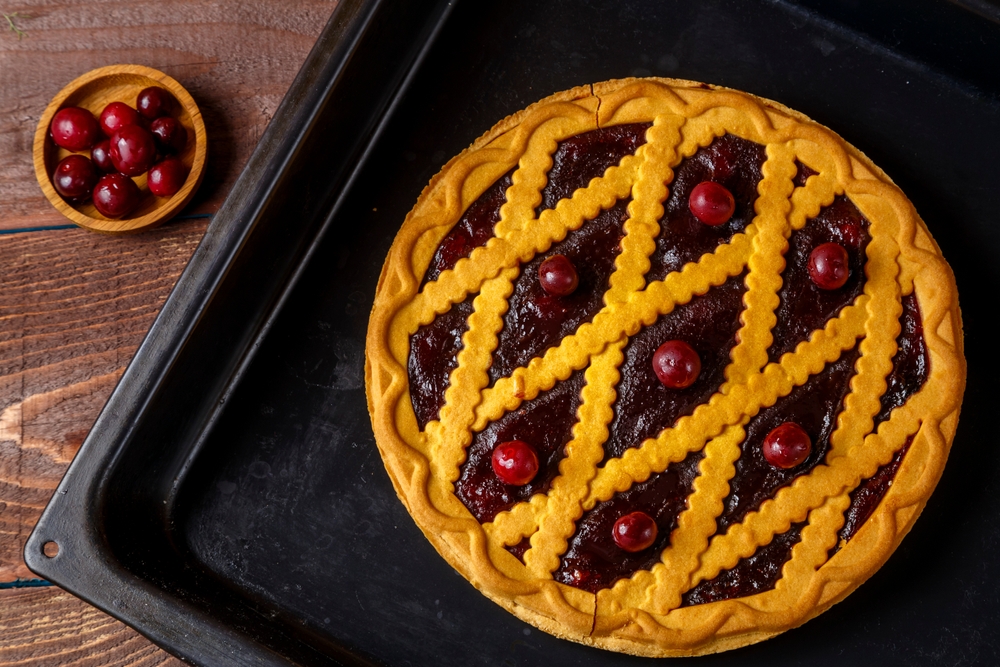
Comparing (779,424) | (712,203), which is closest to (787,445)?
(779,424)

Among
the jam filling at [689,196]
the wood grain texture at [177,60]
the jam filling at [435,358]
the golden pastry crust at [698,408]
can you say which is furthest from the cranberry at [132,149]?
the jam filling at [689,196]

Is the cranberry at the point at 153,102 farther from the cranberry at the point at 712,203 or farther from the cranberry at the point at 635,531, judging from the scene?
the cranberry at the point at 635,531

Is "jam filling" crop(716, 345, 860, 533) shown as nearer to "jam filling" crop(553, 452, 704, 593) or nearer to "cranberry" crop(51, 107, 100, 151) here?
"jam filling" crop(553, 452, 704, 593)

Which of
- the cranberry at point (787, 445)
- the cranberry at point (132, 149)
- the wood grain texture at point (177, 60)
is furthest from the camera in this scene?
the wood grain texture at point (177, 60)

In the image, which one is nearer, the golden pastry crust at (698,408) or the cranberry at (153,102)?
the golden pastry crust at (698,408)

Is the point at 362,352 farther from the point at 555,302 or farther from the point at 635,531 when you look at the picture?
the point at 635,531
